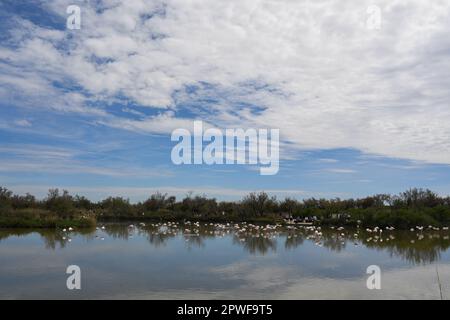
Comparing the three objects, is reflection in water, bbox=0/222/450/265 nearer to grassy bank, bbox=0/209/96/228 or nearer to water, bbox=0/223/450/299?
water, bbox=0/223/450/299

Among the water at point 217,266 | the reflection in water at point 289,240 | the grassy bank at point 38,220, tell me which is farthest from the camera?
the grassy bank at point 38,220

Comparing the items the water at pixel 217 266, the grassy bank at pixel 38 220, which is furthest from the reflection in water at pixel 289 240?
the grassy bank at pixel 38 220

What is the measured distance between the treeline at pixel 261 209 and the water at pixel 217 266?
7259 mm

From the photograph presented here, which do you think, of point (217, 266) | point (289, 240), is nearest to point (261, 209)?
point (289, 240)

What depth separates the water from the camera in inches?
405

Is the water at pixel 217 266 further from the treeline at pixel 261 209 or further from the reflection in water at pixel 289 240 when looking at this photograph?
the treeline at pixel 261 209

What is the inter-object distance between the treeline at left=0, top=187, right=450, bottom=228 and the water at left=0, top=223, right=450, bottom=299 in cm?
726

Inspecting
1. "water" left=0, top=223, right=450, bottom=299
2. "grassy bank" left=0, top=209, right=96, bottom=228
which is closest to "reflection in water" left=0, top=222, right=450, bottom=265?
"water" left=0, top=223, right=450, bottom=299

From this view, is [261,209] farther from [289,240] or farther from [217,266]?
[217,266]

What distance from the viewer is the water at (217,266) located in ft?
33.7

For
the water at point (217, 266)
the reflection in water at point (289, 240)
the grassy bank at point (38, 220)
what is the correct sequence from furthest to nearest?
the grassy bank at point (38, 220) → the reflection in water at point (289, 240) → the water at point (217, 266)

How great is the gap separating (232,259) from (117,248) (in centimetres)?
531

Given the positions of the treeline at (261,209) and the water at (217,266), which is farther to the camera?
the treeline at (261,209)
